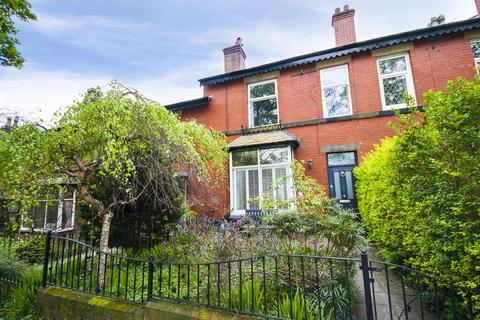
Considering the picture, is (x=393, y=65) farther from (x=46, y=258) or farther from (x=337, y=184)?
(x=46, y=258)

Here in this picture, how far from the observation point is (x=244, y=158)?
30.8ft

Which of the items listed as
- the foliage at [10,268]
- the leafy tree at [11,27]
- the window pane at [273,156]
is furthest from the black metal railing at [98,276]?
the leafy tree at [11,27]

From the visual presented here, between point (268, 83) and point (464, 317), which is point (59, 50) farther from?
point (464, 317)

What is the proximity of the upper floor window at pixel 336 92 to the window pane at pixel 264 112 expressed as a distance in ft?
6.66

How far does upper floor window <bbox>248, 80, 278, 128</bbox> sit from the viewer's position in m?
9.90

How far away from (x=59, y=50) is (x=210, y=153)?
7.65 metres

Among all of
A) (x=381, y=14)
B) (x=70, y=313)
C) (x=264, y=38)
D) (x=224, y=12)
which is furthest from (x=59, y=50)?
(x=381, y=14)

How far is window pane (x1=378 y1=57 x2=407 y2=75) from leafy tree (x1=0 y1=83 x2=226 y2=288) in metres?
8.07

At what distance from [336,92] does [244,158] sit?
14.6 feet

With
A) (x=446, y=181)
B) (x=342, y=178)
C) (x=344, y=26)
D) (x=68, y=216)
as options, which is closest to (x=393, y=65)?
(x=344, y=26)

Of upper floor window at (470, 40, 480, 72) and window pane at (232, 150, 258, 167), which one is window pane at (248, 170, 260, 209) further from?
upper floor window at (470, 40, 480, 72)

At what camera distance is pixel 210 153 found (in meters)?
6.62

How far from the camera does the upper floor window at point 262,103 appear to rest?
9.90 metres

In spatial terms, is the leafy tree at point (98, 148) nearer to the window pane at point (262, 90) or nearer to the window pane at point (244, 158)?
the window pane at point (244, 158)
